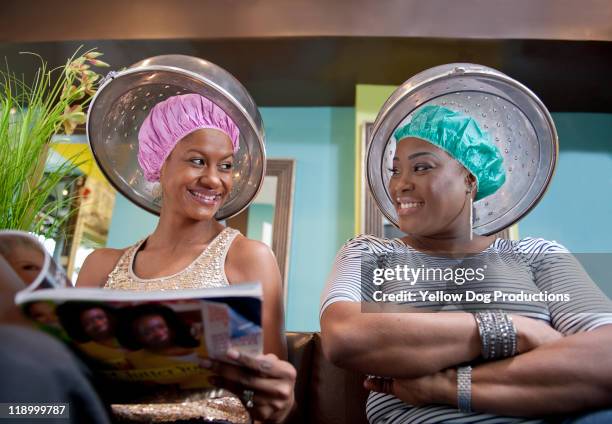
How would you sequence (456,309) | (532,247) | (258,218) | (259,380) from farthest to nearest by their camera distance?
(258,218), (532,247), (456,309), (259,380)

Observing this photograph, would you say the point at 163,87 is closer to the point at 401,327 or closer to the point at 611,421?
the point at 401,327

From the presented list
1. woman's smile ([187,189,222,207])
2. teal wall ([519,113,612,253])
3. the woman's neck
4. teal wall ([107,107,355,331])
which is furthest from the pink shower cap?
teal wall ([519,113,612,253])

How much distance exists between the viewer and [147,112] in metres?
1.18

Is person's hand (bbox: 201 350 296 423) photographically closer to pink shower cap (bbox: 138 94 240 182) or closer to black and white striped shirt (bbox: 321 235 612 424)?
black and white striped shirt (bbox: 321 235 612 424)

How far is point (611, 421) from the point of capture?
0.70 metres

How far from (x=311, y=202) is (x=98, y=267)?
1466 mm

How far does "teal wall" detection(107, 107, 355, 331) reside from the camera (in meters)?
2.40

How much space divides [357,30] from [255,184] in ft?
4.34

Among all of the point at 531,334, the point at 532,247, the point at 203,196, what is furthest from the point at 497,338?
the point at 203,196

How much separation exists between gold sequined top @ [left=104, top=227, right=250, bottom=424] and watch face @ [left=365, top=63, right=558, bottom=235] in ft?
1.34

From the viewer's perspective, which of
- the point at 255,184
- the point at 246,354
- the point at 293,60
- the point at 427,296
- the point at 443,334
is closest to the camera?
the point at 246,354

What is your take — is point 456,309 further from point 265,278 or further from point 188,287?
point 188,287

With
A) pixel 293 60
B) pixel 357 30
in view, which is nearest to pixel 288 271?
pixel 293 60

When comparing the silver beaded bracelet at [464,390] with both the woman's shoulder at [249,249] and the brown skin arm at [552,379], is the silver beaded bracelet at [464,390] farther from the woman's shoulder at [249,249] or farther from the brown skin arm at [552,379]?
the woman's shoulder at [249,249]
